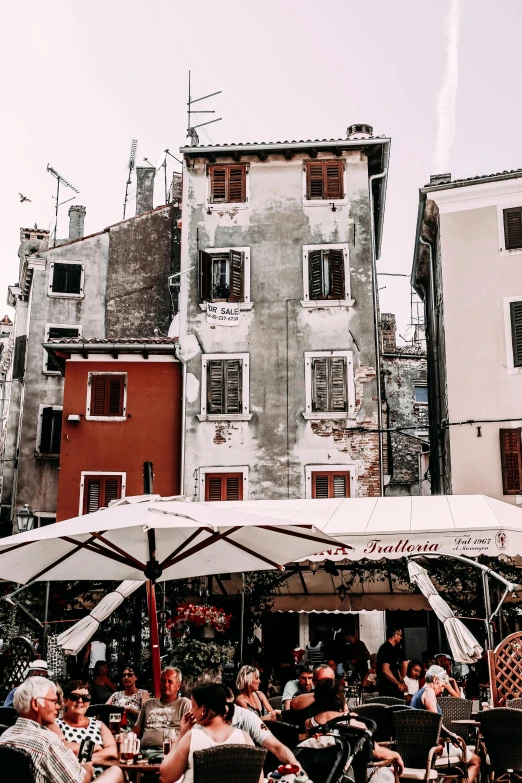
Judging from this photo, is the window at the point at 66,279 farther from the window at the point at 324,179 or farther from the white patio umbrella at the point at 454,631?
Result: the white patio umbrella at the point at 454,631

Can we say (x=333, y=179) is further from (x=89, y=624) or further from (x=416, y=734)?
(x=416, y=734)

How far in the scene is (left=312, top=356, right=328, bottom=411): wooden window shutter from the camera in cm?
2214

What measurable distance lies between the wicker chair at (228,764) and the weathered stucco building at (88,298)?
74.1ft

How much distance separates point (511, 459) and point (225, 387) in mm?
7159

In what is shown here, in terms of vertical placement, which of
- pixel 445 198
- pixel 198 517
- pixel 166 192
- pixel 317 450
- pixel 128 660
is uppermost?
pixel 166 192

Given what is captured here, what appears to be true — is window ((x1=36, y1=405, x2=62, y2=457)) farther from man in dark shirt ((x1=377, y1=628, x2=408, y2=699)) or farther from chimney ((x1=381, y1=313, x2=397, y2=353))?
man in dark shirt ((x1=377, y1=628, x2=408, y2=699))

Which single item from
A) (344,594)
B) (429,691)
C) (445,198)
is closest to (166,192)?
(445,198)

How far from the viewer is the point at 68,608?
59.2 ft

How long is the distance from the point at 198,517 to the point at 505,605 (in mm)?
9333

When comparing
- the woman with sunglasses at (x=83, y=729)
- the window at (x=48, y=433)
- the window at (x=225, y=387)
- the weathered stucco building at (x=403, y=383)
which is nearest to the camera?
the woman with sunglasses at (x=83, y=729)

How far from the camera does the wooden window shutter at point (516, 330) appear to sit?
67.4 feet

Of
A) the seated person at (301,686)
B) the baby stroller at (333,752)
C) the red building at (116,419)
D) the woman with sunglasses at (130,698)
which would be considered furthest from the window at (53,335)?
the baby stroller at (333,752)

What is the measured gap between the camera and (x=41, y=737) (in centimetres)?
509

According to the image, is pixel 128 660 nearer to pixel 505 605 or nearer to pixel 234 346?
pixel 505 605
